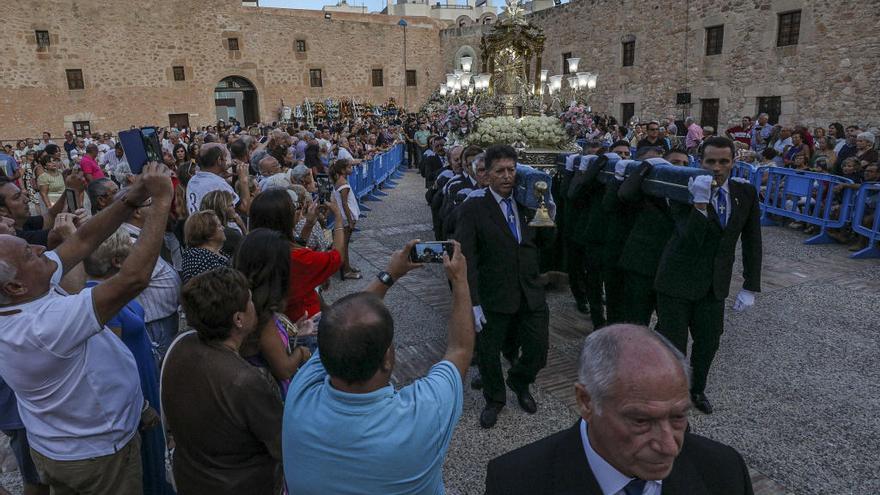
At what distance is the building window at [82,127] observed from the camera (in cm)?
2577

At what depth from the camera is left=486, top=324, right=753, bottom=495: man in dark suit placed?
133 cm

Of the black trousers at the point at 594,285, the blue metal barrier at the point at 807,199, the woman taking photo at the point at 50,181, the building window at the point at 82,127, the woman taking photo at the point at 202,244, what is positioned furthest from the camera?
the building window at the point at 82,127

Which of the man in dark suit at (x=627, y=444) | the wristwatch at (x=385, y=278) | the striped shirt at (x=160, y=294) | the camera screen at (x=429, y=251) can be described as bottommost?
the striped shirt at (x=160, y=294)

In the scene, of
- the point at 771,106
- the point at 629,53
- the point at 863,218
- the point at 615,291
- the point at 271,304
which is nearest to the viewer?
the point at 271,304

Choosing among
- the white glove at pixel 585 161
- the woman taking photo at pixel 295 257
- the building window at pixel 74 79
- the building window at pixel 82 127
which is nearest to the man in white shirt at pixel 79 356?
the woman taking photo at pixel 295 257

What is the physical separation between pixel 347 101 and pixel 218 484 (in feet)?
102

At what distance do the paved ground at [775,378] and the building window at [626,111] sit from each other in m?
15.5

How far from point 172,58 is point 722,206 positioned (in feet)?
97.1

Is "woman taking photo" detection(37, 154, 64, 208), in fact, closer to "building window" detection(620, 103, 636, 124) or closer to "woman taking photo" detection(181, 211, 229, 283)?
"woman taking photo" detection(181, 211, 229, 283)

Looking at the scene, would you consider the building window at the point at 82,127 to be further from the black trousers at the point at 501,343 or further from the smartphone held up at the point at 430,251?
the smartphone held up at the point at 430,251

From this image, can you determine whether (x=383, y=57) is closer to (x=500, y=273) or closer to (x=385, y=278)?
(x=500, y=273)

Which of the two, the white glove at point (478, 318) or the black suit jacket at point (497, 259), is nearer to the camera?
the white glove at point (478, 318)

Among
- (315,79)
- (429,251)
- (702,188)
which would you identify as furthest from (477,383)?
(315,79)

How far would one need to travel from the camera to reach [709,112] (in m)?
18.3
